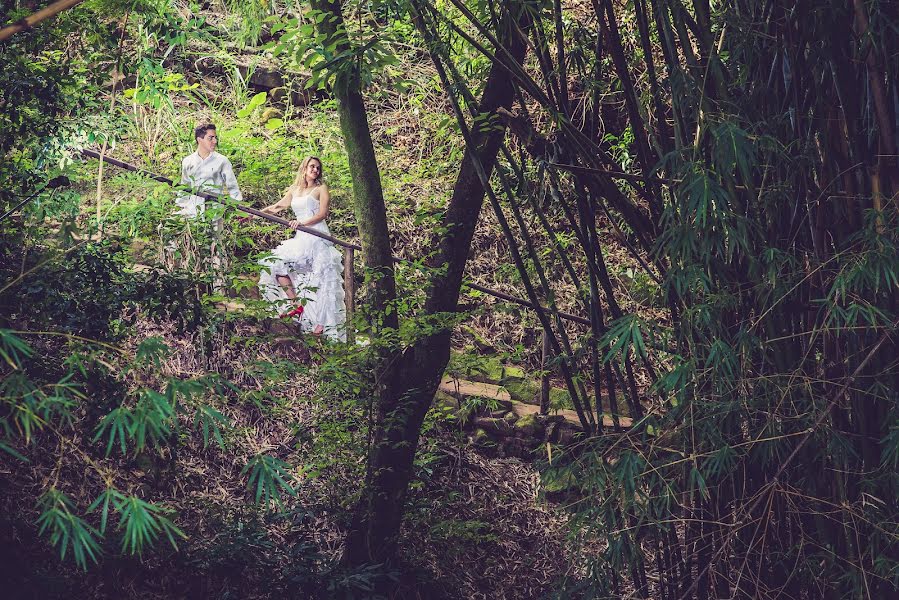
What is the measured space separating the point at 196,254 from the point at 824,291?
Answer: 12.5 ft

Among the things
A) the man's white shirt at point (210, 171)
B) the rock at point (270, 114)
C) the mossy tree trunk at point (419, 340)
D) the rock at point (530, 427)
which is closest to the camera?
the mossy tree trunk at point (419, 340)

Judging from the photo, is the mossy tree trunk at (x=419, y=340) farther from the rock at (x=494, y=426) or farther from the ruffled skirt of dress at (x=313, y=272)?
the ruffled skirt of dress at (x=313, y=272)

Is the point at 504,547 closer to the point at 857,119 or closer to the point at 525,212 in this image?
the point at 525,212

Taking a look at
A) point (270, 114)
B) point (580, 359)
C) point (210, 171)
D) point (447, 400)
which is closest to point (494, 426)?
point (447, 400)

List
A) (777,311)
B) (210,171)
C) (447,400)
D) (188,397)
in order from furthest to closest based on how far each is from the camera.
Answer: (210,171)
(447,400)
(777,311)
(188,397)

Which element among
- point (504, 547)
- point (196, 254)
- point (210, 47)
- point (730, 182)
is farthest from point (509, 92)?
point (210, 47)

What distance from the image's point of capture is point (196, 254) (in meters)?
5.60

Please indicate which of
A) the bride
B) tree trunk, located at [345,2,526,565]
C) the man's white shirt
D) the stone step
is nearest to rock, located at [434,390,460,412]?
the stone step

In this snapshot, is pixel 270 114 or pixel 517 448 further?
pixel 270 114

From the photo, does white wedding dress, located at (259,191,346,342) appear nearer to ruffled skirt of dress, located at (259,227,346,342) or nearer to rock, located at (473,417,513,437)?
ruffled skirt of dress, located at (259,227,346,342)

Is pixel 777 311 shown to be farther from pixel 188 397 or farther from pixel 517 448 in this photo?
pixel 517 448

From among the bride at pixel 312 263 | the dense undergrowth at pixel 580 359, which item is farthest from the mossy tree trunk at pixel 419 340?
the bride at pixel 312 263

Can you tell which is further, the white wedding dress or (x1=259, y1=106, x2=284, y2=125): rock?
(x1=259, y1=106, x2=284, y2=125): rock

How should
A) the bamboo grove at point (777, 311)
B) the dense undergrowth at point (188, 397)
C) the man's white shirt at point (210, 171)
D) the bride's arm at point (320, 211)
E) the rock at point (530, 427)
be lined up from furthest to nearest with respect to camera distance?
the man's white shirt at point (210, 171) → the bride's arm at point (320, 211) → the rock at point (530, 427) → the dense undergrowth at point (188, 397) → the bamboo grove at point (777, 311)
